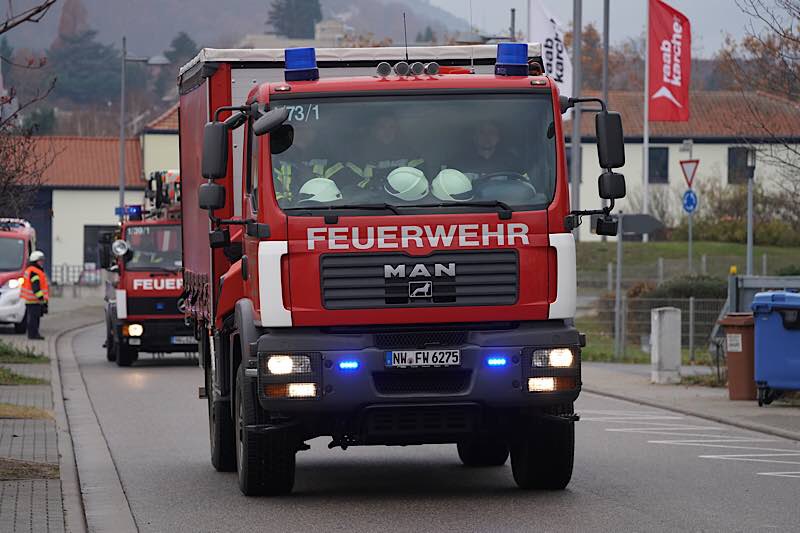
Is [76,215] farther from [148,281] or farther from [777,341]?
[777,341]

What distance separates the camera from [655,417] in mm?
19219

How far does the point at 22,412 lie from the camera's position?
59.3 feet

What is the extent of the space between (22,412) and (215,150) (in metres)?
7.50

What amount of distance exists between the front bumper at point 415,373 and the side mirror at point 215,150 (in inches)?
46.6

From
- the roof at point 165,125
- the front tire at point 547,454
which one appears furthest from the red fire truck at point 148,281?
the roof at point 165,125

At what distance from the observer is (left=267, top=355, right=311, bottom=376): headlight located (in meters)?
10.9

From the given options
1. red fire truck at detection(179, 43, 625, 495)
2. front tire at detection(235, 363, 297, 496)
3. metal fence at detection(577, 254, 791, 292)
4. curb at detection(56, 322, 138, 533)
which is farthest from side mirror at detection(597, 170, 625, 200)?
metal fence at detection(577, 254, 791, 292)

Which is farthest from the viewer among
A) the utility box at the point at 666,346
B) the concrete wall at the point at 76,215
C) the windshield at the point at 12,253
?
the concrete wall at the point at 76,215

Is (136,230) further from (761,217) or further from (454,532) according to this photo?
(761,217)

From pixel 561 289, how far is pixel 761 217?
52912 mm

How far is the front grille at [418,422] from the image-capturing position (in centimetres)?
1110

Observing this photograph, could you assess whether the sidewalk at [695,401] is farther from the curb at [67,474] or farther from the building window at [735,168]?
the building window at [735,168]

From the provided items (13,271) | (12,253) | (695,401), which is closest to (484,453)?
(695,401)

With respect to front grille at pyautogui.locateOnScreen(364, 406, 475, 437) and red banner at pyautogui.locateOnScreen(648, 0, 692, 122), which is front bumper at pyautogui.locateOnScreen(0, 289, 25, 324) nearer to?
red banner at pyautogui.locateOnScreen(648, 0, 692, 122)
